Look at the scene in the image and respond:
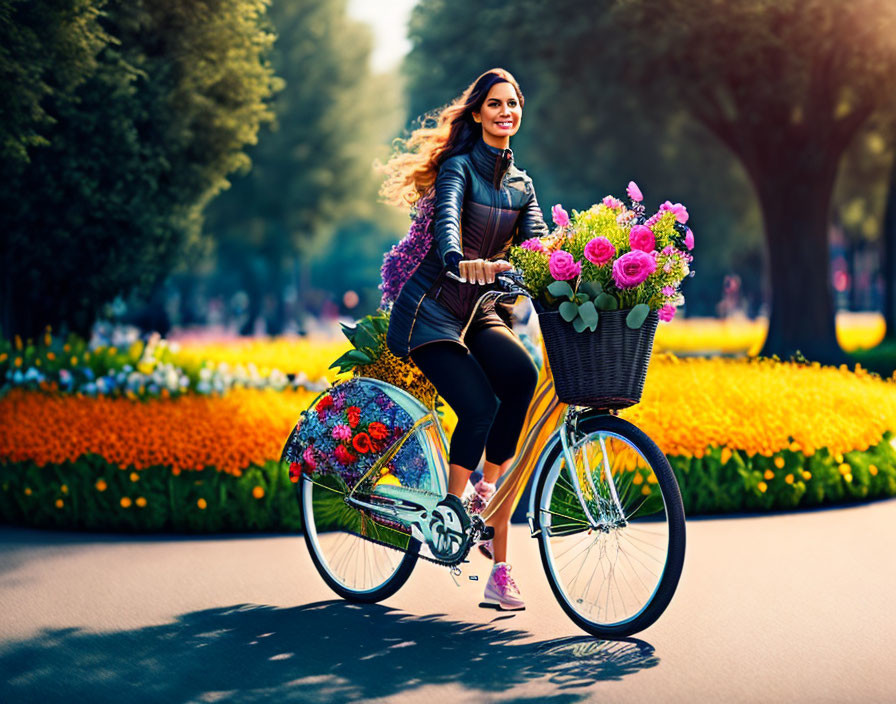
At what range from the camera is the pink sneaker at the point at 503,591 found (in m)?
5.50

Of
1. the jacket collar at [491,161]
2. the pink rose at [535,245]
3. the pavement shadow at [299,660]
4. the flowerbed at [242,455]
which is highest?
the jacket collar at [491,161]

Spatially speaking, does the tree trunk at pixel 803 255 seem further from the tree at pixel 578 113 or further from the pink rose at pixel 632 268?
the pink rose at pixel 632 268

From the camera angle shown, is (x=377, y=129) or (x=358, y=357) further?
(x=377, y=129)

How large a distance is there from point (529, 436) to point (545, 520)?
0.36 m

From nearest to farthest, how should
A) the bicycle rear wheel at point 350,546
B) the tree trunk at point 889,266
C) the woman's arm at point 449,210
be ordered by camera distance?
the woman's arm at point 449,210, the bicycle rear wheel at point 350,546, the tree trunk at point 889,266

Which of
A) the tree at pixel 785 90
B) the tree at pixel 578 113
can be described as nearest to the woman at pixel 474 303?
the tree at pixel 785 90

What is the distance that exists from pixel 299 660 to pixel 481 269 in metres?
1.70

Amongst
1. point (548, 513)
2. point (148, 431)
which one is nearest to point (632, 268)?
point (548, 513)

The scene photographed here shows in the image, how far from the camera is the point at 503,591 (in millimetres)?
5512

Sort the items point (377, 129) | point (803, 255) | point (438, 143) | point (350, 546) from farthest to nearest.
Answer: point (377, 129)
point (803, 255)
point (350, 546)
point (438, 143)

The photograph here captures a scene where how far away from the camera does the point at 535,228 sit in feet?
17.4

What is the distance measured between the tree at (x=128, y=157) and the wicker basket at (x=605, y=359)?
6.32 metres

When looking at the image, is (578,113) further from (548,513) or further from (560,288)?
(560,288)

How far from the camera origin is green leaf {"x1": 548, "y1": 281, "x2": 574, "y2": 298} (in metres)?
4.64
